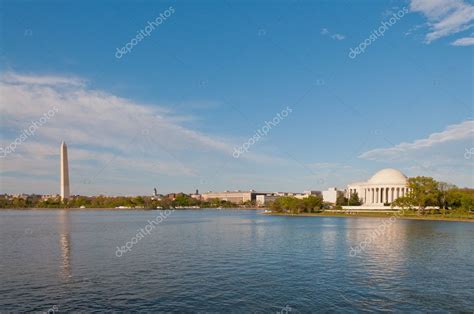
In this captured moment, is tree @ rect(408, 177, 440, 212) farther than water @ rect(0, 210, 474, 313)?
Yes

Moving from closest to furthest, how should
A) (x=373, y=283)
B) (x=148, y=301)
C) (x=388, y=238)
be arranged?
(x=148, y=301) < (x=373, y=283) < (x=388, y=238)

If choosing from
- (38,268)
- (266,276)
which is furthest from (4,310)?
(266,276)

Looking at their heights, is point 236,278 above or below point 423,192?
below

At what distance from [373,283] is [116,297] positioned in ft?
63.8

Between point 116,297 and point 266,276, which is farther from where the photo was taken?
point 266,276

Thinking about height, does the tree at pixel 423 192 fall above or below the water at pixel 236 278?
above

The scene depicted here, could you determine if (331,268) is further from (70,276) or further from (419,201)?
(419,201)

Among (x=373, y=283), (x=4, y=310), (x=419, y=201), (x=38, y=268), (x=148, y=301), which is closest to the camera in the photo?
(x=4, y=310)

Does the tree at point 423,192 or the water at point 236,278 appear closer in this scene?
the water at point 236,278

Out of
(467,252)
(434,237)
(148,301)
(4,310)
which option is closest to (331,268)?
(148,301)

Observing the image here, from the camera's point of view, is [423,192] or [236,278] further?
[423,192]

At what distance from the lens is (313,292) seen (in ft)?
92.8

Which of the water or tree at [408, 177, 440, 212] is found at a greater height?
tree at [408, 177, 440, 212]

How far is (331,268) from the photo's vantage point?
36938mm
